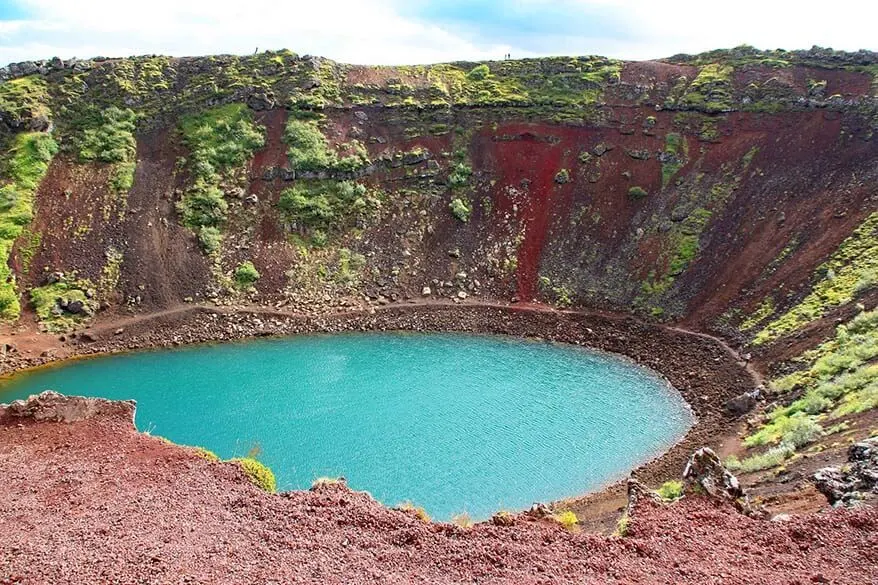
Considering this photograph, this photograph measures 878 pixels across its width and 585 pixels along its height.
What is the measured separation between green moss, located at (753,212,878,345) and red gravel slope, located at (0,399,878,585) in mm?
26175

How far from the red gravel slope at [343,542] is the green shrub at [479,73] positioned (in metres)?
61.0

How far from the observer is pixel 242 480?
23844mm

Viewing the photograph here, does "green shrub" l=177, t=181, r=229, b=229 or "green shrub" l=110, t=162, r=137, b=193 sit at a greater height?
"green shrub" l=110, t=162, r=137, b=193

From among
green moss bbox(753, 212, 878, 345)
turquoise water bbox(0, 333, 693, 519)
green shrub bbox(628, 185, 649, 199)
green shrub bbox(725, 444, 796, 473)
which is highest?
green shrub bbox(628, 185, 649, 199)

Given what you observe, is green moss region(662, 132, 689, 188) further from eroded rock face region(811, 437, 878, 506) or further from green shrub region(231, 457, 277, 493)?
green shrub region(231, 457, 277, 493)

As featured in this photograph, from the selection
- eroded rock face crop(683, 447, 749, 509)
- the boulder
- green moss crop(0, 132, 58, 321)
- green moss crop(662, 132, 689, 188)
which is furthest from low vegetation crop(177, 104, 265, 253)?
eroded rock face crop(683, 447, 749, 509)

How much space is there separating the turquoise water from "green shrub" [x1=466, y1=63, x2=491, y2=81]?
3582 cm

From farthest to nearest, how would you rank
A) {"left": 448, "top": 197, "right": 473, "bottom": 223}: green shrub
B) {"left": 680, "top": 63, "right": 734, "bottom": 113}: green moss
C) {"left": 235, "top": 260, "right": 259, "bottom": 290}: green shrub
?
{"left": 680, "top": 63, "right": 734, "bottom": 113}: green moss < {"left": 448, "top": 197, "right": 473, "bottom": 223}: green shrub < {"left": 235, "top": 260, "right": 259, "bottom": 290}: green shrub

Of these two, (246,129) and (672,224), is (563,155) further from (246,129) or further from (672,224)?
(246,129)

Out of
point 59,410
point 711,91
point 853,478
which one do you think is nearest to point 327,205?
point 59,410

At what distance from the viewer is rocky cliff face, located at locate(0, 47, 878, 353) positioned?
52.5 m

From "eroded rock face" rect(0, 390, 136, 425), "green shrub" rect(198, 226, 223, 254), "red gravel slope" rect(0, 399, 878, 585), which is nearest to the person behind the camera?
"red gravel slope" rect(0, 399, 878, 585)

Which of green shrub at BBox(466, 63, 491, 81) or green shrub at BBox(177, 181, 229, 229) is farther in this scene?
green shrub at BBox(466, 63, 491, 81)

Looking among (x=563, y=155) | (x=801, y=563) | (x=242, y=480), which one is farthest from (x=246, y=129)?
(x=801, y=563)
